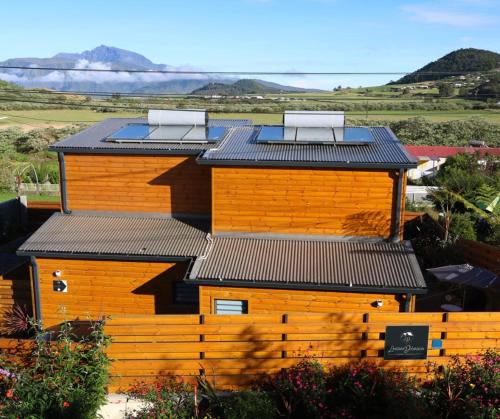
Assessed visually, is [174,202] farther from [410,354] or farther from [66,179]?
[410,354]

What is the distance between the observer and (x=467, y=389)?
381 inches

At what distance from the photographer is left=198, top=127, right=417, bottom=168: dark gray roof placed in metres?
14.4

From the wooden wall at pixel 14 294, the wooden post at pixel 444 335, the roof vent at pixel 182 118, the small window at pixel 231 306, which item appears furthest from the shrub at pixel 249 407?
the roof vent at pixel 182 118

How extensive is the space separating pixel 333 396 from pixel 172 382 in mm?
3359

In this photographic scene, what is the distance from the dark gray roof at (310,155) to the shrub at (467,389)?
601 cm

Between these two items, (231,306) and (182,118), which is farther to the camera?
(182,118)

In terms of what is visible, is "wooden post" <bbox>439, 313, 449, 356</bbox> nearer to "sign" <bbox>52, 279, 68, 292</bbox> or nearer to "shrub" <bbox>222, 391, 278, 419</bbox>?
"shrub" <bbox>222, 391, 278, 419</bbox>

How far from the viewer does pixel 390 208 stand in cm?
1463

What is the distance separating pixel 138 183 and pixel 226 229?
3.72m

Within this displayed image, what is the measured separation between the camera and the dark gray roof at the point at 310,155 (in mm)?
14422

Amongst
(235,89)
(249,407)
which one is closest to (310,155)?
(249,407)

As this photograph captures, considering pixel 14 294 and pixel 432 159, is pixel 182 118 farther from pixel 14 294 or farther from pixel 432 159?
pixel 432 159

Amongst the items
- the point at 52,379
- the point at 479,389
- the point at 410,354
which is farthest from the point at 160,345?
the point at 479,389

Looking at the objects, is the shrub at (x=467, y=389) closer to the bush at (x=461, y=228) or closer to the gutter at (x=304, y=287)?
the gutter at (x=304, y=287)
